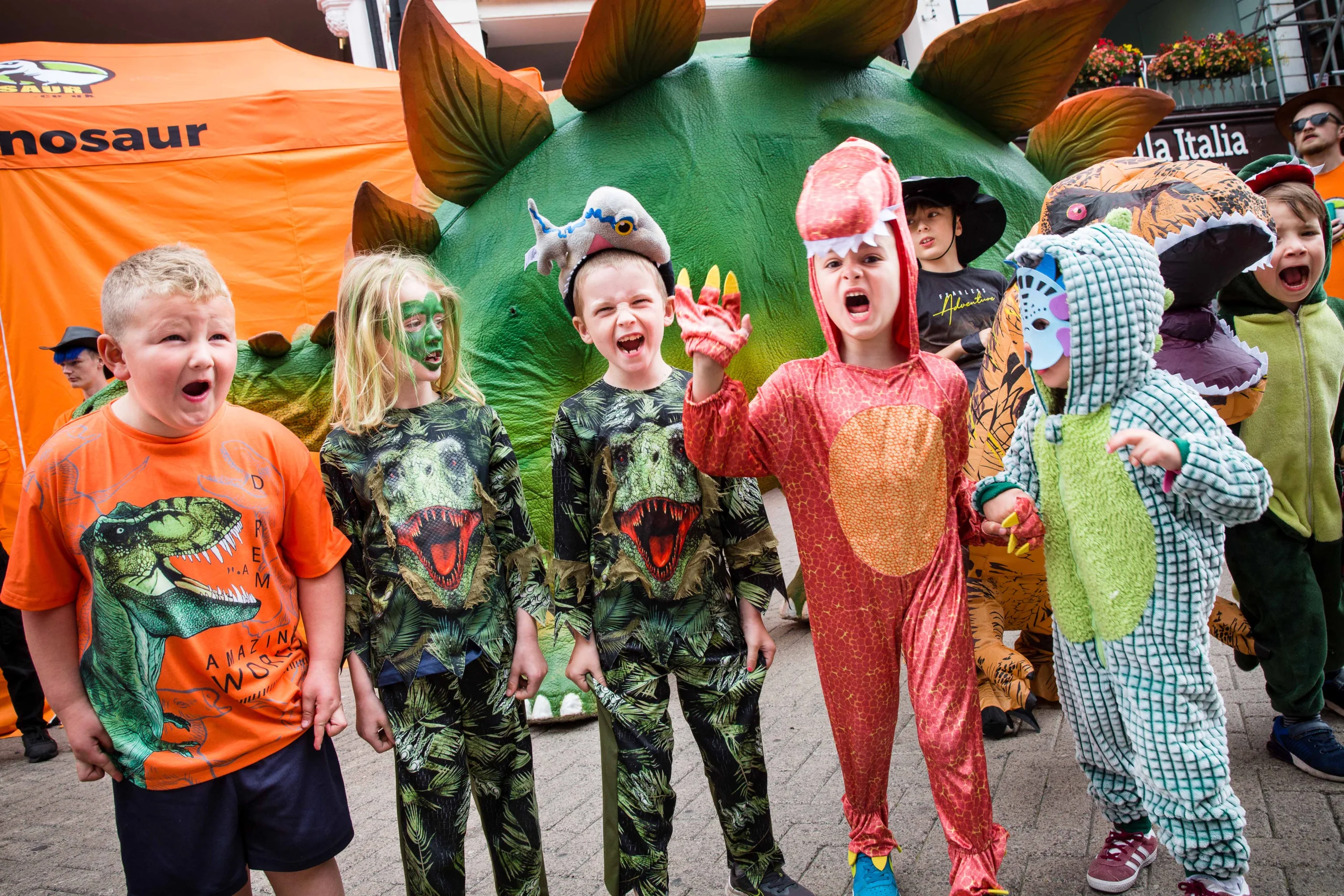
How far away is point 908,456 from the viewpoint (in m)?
1.99

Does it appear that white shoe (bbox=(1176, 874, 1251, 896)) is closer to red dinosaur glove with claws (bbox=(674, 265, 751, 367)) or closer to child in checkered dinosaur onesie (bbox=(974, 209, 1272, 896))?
child in checkered dinosaur onesie (bbox=(974, 209, 1272, 896))

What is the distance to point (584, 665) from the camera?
7.21 feet

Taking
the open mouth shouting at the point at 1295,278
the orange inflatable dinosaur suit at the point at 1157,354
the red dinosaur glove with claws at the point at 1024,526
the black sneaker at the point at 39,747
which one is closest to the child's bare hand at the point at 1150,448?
the red dinosaur glove with claws at the point at 1024,526

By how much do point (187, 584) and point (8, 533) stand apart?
12.8 ft

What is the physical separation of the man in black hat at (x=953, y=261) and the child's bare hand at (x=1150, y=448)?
1320 millimetres

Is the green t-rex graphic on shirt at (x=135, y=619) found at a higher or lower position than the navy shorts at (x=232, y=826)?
higher

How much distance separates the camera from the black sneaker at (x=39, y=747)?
461cm

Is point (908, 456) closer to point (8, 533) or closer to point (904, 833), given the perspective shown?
point (904, 833)

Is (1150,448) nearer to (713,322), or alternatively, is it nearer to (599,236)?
(713,322)

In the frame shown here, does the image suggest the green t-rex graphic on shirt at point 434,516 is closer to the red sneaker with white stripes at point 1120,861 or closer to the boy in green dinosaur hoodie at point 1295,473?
the red sneaker with white stripes at point 1120,861

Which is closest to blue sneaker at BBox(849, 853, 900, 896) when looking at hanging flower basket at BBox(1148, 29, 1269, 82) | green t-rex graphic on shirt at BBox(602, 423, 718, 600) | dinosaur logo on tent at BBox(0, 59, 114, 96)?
green t-rex graphic on shirt at BBox(602, 423, 718, 600)

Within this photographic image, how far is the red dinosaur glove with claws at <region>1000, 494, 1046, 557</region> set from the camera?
2.03 metres

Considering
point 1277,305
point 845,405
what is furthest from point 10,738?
point 1277,305

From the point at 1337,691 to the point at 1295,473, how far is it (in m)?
0.80
